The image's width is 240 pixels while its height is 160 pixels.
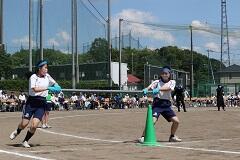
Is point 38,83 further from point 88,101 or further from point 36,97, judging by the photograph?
point 88,101

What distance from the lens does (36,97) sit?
484 inches

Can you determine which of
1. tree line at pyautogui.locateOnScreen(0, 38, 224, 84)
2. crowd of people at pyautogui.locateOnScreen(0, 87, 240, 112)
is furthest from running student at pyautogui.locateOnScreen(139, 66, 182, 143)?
tree line at pyautogui.locateOnScreen(0, 38, 224, 84)

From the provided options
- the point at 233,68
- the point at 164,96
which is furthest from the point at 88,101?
the point at 233,68

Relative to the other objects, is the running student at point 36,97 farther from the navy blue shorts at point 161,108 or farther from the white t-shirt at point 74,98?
the white t-shirt at point 74,98

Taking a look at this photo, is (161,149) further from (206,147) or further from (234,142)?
(234,142)

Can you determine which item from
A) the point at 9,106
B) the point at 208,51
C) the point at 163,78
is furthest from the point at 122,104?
the point at 208,51

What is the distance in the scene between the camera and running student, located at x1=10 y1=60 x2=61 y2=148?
1216cm

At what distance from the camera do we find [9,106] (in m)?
39.9

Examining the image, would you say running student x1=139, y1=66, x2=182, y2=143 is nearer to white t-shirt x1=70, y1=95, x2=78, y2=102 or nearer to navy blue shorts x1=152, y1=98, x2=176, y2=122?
navy blue shorts x1=152, y1=98, x2=176, y2=122

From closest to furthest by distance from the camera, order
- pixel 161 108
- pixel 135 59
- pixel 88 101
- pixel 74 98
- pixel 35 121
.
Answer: pixel 35 121 < pixel 161 108 < pixel 74 98 < pixel 88 101 < pixel 135 59

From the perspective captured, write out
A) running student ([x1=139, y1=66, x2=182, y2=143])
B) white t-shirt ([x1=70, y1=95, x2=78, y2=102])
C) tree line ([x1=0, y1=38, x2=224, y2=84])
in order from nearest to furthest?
1. running student ([x1=139, y1=66, x2=182, y2=143])
2. white t-shirt ([x1=70, y1=95, x2=78, y2=102])
3. tree line ([x1=0, y1=38, x2=224, y2=84])

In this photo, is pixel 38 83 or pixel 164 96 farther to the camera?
pixel 164 96

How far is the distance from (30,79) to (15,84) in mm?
51759

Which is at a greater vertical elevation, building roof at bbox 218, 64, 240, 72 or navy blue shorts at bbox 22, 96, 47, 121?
building roof at bbox 218, 64, 240, 72
